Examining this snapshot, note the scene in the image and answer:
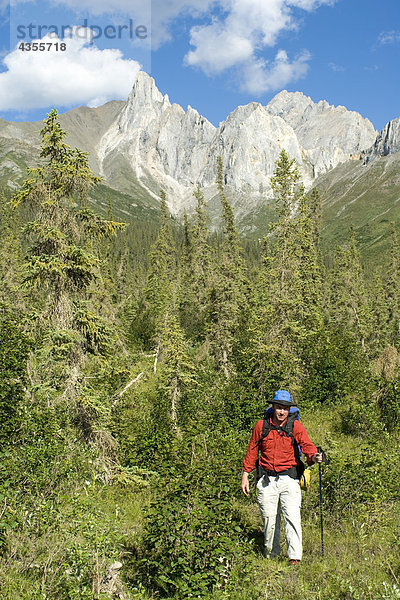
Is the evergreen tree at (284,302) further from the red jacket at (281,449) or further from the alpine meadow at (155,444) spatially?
the red jacket at (281,449)

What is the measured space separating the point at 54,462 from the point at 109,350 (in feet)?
10.9

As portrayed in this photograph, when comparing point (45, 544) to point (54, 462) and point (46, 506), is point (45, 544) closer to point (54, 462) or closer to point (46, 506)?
point (46, 506)

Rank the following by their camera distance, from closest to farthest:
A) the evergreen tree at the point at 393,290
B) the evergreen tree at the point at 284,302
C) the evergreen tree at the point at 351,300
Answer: the evergreen tree at the point at 284,302 < the evergreen tree at the point at 351,300 < the evergreen tree at the point at 393,290

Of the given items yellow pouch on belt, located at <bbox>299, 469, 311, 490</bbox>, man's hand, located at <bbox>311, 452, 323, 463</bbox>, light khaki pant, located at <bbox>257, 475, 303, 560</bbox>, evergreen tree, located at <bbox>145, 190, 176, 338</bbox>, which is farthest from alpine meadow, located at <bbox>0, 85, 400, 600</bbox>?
evergreen tree, located at <bbox>145, 190, 176, 338</bbox>

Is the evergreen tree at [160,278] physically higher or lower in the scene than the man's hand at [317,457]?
higher

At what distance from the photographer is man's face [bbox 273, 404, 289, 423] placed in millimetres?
5484

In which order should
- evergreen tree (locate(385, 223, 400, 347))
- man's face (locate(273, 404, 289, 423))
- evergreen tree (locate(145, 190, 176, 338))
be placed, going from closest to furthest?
man's face (locate(273, 404, 289, 423))
evergreen tree (locate(145, 190, 176, 338))
evergreen tree (locate(385, 223, 400, 347))

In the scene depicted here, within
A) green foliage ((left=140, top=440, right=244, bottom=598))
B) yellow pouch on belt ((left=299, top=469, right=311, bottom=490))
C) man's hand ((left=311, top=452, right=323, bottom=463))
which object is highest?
man's hand ((left=311, top=452, right=323, bottom=463))

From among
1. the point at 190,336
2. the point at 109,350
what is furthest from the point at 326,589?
the point at 190,336

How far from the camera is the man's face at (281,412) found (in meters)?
5.48

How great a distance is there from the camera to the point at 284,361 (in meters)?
14.9

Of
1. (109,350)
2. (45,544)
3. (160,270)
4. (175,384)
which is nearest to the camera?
(45,544)

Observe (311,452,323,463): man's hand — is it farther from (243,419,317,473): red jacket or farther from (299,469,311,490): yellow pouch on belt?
(299,469,311,490): yellow pouch on belt

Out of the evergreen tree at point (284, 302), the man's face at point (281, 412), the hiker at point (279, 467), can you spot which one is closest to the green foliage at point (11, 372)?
the hiker at point (279, 467)
